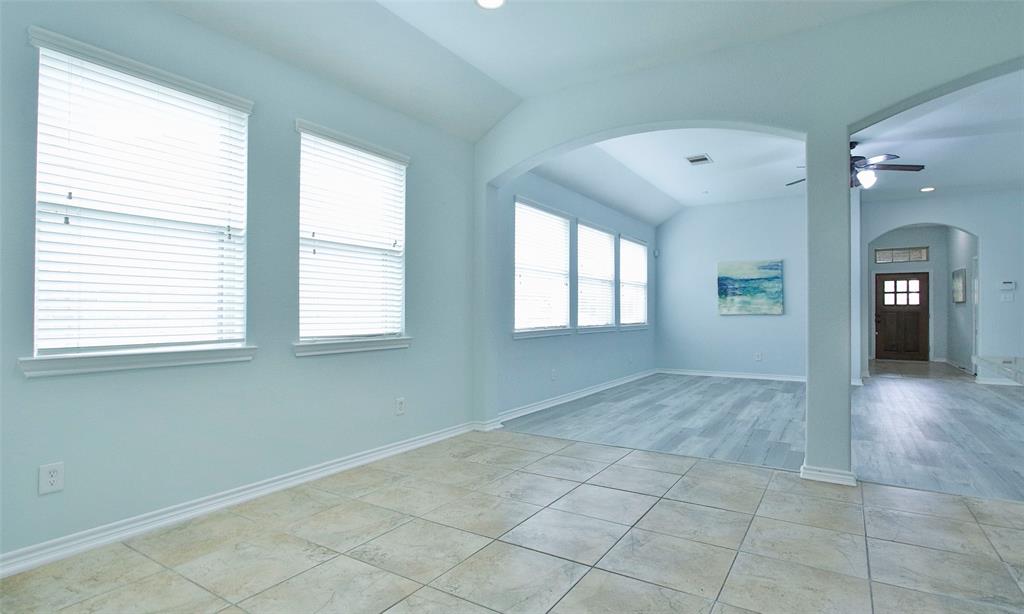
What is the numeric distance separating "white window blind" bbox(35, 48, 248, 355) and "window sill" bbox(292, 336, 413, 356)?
43 centimetres

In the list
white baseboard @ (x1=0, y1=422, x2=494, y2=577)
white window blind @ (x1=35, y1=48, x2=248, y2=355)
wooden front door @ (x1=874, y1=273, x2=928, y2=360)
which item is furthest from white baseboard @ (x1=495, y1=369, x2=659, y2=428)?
wooden front door @ (x1=874, y1=273, x2=928, y2=360)

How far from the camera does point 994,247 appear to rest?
25.3 ft

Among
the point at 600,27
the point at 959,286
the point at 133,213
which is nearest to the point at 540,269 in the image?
the point at 600,27

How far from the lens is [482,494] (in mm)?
3152

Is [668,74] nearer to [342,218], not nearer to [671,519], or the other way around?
[342,218]

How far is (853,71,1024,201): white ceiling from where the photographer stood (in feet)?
14.2

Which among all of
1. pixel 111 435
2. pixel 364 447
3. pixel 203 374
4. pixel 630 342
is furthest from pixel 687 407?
pixel 111 435

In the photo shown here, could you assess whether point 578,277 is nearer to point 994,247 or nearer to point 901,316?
point 994,247

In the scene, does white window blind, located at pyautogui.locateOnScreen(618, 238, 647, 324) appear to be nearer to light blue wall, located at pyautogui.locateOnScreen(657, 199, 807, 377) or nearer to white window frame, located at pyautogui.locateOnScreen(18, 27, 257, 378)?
light blue wall, located at pyautogui.locateOnScreen(657, 199, 807, 377)

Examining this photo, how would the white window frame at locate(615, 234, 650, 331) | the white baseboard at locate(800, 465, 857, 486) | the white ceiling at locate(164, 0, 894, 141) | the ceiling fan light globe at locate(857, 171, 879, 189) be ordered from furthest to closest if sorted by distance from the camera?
the white window frame at locate(615, 234, 650, 331) < the ceiling fan light globe at locate(857, 171, 879, 189) < the white baseboard at locate(800, 465, 857, 486) < the white ceiling at locate(164, 0, 894, 141)

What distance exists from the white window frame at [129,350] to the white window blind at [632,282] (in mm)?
5829

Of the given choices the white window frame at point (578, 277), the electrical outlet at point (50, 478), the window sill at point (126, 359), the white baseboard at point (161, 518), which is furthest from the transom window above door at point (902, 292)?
the electrical outlet at point (50, 478)

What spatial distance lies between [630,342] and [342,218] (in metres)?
5.58

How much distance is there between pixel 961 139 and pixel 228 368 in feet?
23.3
